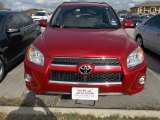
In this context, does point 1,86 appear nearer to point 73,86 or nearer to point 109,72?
point 73,86

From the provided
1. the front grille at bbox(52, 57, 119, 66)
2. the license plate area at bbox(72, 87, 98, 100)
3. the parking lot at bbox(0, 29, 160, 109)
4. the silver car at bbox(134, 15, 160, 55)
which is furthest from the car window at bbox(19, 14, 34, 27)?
the license plate area at bbox(72, 87, 98, 100)

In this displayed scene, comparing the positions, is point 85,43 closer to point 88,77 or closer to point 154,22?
point 88,77

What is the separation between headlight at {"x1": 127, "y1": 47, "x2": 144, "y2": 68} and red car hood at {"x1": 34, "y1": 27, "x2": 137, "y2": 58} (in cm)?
7

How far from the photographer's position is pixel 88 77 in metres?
3.85

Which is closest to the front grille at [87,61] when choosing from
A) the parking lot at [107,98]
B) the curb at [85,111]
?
the curb at [85,111]

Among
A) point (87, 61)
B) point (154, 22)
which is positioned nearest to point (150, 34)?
point (154, 22)

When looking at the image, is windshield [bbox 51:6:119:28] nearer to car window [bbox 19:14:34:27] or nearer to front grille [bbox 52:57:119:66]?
front grille [bbox 52:57:119:66]

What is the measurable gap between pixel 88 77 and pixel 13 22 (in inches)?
147

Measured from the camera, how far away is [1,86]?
5551 mm

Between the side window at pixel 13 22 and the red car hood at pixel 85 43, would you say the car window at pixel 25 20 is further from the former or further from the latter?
the red car hood at pixel 85 43

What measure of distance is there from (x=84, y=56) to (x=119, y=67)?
1.71 feet

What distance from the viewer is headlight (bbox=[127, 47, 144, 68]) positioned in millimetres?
3939

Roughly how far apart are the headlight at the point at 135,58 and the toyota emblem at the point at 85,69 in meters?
0.58

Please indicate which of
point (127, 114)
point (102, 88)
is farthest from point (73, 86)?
point (127, 114)
